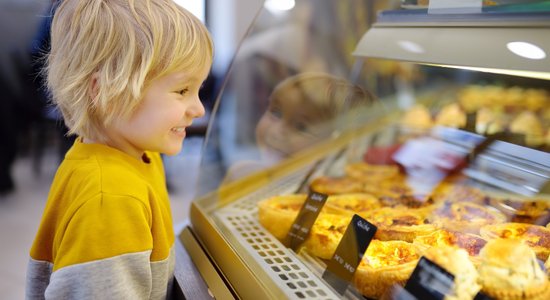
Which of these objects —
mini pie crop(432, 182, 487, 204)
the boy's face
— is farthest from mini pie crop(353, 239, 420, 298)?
the boy's face

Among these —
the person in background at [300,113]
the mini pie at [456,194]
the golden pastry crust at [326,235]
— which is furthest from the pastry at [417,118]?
the golden pastry crust at [326,235]

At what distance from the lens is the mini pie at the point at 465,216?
43.2 inches

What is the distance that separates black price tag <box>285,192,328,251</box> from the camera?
122 cm

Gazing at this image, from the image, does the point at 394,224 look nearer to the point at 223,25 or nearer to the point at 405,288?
the point at 405,288

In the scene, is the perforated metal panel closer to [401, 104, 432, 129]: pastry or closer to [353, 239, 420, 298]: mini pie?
[353, 239, 420, 298]: mini pie

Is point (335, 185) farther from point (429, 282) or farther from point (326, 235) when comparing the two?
point (429, 282)

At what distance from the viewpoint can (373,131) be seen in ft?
6.63

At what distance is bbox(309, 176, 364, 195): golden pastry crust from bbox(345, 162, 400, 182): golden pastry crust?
50 millimetres

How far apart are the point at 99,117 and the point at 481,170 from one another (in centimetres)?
111

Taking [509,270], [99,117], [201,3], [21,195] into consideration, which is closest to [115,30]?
[99,117]

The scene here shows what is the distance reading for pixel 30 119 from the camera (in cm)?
469

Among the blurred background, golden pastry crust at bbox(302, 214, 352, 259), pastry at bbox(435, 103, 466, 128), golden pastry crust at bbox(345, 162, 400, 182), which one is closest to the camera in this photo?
golden pastry crust at bbox(302, 214, 352, 259)

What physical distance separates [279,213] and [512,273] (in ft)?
2.12

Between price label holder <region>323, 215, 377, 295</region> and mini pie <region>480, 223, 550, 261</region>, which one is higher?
mini pie <region>480, 223, 550, 261</region>
